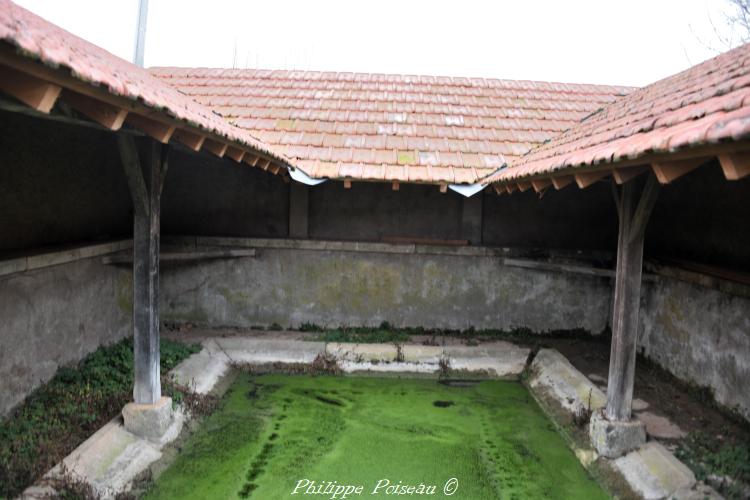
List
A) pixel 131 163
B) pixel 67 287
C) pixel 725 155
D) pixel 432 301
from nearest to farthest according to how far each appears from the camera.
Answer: pixel 725 155 → pixel 131 163 → pixel 67 287 → pixel 432 301

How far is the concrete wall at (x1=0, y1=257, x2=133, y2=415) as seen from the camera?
428 cm

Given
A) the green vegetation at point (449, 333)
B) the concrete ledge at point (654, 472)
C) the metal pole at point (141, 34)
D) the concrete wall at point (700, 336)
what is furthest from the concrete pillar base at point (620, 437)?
the metal pole at point (141, 34)

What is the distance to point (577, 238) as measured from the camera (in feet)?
23.7

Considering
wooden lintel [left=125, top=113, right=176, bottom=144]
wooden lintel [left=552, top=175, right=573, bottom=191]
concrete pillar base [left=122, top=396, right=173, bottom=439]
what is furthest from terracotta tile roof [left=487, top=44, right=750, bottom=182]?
concrete pillar base [left=122, top=396, right=173, bottom=439]

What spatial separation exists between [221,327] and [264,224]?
152cm

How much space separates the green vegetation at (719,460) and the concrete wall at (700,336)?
2.03 ft

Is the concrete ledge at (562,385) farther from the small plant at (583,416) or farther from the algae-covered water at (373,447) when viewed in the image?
the algae-covered water at (373,447)

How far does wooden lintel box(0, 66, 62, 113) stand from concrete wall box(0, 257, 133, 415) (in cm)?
264

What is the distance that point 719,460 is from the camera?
151 inches

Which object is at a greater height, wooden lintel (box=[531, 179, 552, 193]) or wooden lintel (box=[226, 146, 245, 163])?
wooden lintel (box=[226, 146, 245, 163])

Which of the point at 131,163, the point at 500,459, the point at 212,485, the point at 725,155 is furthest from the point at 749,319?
the point at 131,163

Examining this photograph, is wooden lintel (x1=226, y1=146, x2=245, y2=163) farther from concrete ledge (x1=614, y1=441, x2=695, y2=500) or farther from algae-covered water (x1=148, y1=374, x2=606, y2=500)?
A: concrete ledge (x1=614, y1=441, x2=695, y2=500)

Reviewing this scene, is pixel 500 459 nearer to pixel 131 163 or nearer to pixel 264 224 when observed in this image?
pixel 131 163

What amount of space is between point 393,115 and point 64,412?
552 centimetres
